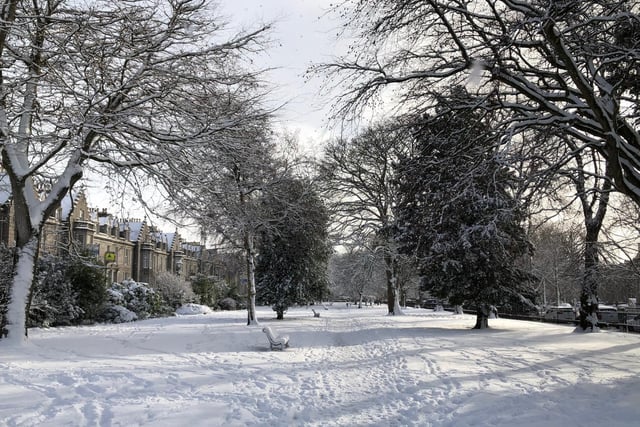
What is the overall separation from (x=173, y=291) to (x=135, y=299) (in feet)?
35.4

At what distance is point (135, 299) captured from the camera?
30953mm

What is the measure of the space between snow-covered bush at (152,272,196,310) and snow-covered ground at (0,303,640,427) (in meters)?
26.7

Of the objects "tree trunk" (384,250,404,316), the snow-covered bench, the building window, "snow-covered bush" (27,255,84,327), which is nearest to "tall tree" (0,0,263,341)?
the snow-covered bench

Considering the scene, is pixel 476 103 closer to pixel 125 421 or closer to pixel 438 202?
pixel 438 202

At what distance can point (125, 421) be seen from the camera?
21.6 feet

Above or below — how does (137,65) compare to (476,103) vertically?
above

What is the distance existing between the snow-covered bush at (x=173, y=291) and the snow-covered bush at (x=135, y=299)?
6734 millimetres

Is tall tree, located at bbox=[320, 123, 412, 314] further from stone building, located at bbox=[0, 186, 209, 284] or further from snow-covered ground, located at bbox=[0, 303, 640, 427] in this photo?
snow-covered ground, located at bbox=[0, 303, 640, 427]

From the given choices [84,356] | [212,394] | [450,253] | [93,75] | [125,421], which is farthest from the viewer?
[450,253]

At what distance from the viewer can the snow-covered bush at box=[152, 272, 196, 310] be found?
41.0 m

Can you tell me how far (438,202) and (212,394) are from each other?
5972 millimetres

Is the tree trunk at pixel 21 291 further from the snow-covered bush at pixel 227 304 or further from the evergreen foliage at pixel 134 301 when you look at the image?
the snow-covered bush at pixel 227 304

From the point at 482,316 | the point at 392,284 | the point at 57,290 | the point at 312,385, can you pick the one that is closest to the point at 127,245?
the point at 392,284

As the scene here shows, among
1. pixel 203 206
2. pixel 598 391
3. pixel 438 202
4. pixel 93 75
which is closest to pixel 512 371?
pixel 598 391
